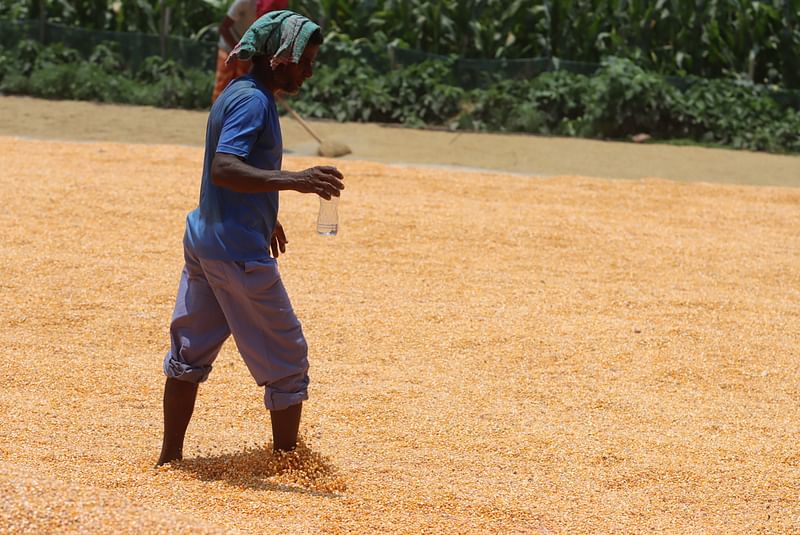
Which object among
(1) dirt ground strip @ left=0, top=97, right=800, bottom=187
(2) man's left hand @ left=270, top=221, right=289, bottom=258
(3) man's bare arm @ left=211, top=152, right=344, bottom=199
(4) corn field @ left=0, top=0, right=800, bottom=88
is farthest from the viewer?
(4) corn field @ left=0, top=0, right=800, bottom=88

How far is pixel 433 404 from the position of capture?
5.36 meters

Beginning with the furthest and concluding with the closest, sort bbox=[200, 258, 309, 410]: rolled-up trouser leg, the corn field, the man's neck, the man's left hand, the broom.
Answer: the corn field, the broom, the man's left hand, the man's neck, bbox=[200, 258, 309, 410]: rolled-up trouser leg

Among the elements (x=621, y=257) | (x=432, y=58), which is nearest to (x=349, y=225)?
(x=621, y=257)

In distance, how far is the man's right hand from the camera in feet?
12.6

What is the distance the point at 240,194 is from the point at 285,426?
33.0 inches

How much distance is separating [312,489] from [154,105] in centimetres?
1222

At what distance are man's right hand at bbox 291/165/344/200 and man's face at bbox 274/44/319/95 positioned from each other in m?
0.34

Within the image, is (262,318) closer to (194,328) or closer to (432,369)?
(194,328)

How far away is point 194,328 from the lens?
4145 mm

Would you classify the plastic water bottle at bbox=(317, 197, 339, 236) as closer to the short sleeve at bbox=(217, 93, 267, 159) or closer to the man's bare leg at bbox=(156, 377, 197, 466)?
the short sleeve at bbox=(217, 93, 267, 159)

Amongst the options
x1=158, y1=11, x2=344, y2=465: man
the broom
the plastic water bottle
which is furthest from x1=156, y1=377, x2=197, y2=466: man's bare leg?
the broom

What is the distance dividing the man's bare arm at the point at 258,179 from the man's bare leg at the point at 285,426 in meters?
0.80

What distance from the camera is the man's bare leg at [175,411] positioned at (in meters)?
4.23

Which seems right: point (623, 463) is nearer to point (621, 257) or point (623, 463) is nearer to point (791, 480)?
point (791, 480)
